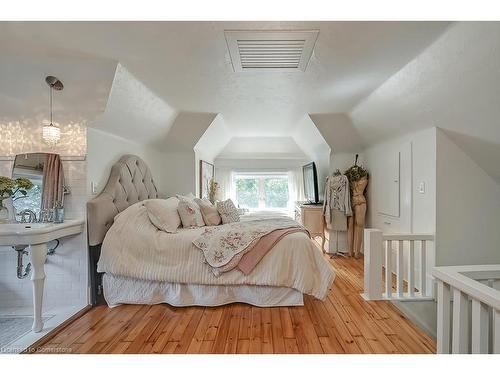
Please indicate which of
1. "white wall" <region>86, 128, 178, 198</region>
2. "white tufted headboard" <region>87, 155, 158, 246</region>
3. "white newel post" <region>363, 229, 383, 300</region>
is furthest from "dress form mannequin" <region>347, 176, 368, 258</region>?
"white tufted headboard" <region>87, 155, 158, 246</region>

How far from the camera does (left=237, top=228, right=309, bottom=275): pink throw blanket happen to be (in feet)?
7.19

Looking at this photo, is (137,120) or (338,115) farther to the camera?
(338,115)

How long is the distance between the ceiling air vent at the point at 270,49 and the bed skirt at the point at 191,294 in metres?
1.91

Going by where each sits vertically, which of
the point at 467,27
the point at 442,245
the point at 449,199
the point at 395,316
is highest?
the point at 467,27

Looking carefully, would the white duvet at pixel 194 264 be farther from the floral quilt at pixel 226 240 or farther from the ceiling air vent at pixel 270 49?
the ceiling air vent at pixel 270 49

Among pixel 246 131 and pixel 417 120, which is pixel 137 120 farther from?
pixel 417 120

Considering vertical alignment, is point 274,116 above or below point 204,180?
above

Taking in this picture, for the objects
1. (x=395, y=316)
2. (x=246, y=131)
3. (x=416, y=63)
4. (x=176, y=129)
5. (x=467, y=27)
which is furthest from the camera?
(x=246, y=131)

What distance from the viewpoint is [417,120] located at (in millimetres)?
2533

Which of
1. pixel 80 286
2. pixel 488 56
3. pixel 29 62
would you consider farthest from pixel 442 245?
pixel 29 62

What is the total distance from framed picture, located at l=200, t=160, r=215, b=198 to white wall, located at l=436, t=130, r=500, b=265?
332 cm

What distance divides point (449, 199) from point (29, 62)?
12.7 ft

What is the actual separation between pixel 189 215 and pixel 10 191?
4.91 ft

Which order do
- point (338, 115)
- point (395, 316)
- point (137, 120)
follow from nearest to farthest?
1. point (395, 316)
2. point (137, 120)
3. point (338, 115)
